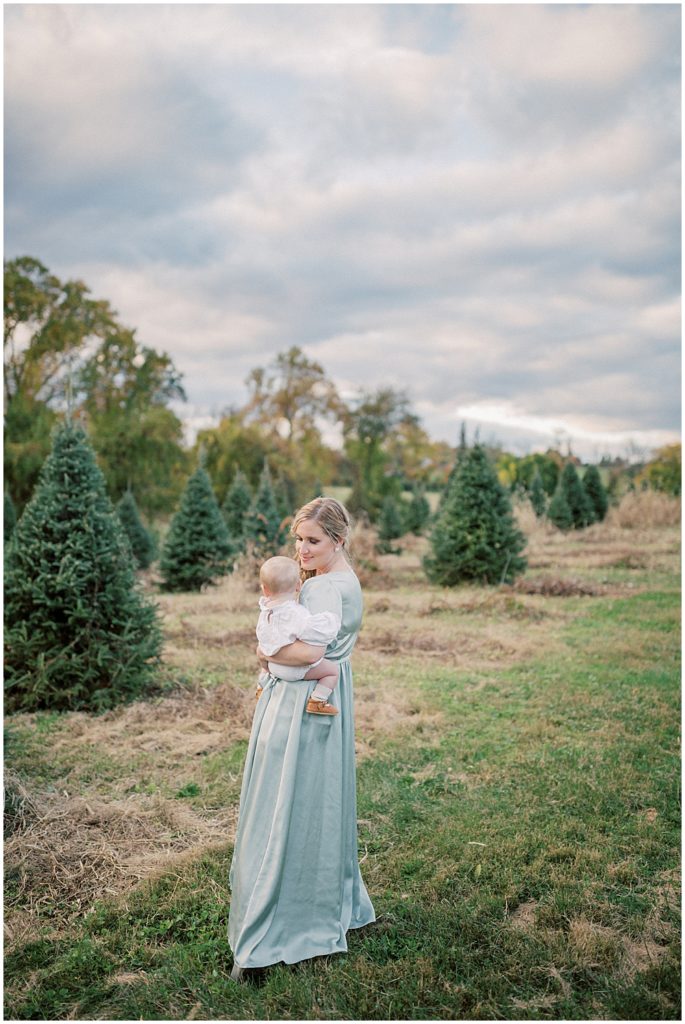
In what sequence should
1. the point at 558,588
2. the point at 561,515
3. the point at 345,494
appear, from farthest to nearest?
the point at 345,494 → the point at 561,515 → the point at 558,588

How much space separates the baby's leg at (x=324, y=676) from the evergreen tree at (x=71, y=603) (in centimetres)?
410

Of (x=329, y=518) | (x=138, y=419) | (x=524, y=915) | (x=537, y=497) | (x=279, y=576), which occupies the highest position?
(x=138, y=419)

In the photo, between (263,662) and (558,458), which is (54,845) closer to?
(263,662)

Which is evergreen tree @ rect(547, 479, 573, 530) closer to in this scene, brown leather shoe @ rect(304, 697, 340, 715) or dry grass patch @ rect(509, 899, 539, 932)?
dry grass patch @ rect(509, 899, 539, 932)

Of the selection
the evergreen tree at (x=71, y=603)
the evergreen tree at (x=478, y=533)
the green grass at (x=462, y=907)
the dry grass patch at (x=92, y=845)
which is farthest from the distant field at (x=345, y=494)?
the dry grass patch at (x=92, y=845)

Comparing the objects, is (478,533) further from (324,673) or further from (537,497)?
(537,497)

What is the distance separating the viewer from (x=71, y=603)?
6348mm

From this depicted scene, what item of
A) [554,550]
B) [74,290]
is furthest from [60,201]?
[554,550]

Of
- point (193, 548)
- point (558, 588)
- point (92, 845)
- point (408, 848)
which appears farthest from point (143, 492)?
point (408, 848)

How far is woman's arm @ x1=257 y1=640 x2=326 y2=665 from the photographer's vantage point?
2742mm

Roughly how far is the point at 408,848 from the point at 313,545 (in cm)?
214

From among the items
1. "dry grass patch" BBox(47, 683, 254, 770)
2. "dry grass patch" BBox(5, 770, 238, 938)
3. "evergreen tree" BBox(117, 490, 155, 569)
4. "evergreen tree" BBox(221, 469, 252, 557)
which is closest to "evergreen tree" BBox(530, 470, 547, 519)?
"evergreen tree" BBox(221, 469, 252, 557)

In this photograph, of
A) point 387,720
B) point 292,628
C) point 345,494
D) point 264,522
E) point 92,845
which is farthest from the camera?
point 345,494

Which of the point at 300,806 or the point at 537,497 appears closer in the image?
the point at 300,806
